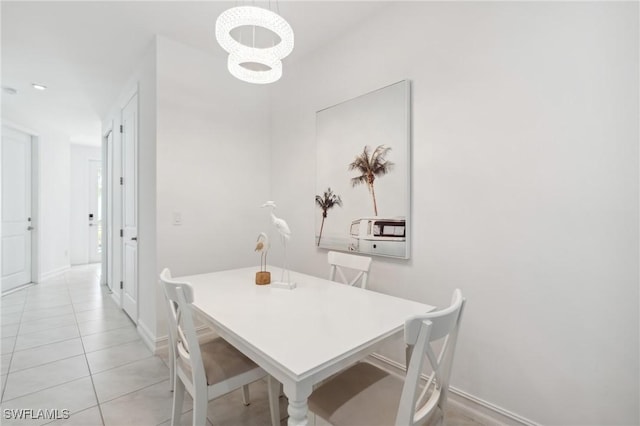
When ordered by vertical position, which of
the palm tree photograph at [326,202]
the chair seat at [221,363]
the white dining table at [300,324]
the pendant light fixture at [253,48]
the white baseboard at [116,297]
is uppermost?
the pendant light fixture at [253,48]

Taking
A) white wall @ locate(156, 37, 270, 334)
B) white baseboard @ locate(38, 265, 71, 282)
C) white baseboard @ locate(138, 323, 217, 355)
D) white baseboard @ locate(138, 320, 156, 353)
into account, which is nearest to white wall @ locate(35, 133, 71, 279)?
white baseboard @ locate(38, 265, 71, 282)

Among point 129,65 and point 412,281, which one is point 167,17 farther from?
point 412,281

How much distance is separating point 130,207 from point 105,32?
156 cm

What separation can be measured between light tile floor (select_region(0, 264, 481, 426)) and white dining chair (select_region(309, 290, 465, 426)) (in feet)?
1.24

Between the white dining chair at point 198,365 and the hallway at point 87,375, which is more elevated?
the white dining chair at point 198,365

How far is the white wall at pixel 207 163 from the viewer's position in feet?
7.84

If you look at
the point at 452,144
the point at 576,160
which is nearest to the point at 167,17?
the point at 452,144

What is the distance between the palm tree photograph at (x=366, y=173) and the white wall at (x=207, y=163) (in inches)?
32.0

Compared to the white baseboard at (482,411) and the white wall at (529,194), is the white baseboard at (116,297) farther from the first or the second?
the white baseboard at (482,411)

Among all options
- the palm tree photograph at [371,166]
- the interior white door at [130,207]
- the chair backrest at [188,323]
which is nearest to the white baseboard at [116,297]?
the interior white door at [130,207]

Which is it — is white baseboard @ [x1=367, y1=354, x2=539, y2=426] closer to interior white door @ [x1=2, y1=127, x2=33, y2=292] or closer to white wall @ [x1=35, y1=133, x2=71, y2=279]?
interior white door @ [x1=2, y1=127, x2=33, y2=292]

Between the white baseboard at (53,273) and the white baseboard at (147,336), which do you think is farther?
the white baseboard at (53,273)

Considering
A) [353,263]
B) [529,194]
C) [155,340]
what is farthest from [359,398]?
[155,340]

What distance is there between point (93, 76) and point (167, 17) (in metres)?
1.50
